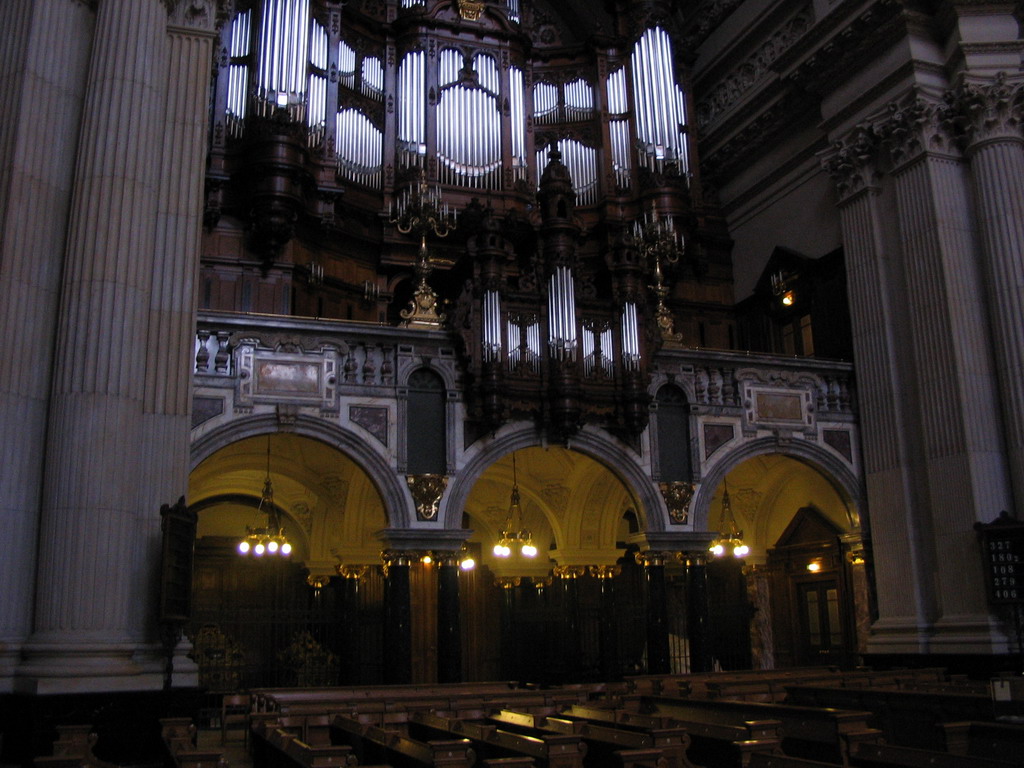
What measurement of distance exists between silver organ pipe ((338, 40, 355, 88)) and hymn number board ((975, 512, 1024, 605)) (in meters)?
14.6

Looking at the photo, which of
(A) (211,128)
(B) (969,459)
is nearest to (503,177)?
(A) (211,128)

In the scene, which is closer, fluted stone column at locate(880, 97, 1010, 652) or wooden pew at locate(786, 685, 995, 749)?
wooden pew at locate(786, 685, 995, 749)

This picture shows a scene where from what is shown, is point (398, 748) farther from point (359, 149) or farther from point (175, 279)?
point (359, 149)

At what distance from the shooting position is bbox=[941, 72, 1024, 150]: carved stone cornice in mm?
17609

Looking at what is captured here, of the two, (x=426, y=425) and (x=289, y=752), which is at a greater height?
(x=426, y=425)

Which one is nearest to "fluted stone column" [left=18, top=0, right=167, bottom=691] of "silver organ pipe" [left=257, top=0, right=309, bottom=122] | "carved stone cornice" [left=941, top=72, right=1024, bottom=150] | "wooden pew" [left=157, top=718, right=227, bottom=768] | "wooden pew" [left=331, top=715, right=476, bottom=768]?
"wooden pew" [left=157, top=718, right=227, bottom=768]

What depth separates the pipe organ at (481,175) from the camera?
688 inches

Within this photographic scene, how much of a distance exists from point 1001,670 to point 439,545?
8777 millimetres

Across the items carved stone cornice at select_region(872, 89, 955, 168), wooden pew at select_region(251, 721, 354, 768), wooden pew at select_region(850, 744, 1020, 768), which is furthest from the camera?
carved stone cornice at select_region(872, 89, 955, 168)

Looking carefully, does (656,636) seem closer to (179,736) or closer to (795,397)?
(795,397)

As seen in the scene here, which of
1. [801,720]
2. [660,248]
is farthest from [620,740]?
[660,248]

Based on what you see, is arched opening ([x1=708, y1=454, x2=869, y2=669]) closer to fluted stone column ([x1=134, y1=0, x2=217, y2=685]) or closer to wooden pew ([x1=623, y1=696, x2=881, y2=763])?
wooden pew ([x1=623, y1=696, x2=881, y2=763])

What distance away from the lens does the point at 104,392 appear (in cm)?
1152

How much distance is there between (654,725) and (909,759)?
8.13ft
